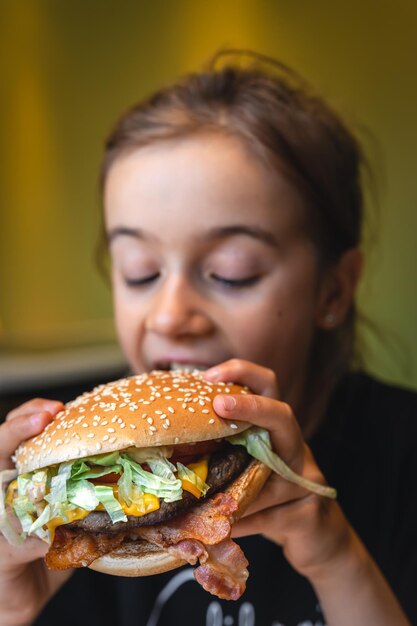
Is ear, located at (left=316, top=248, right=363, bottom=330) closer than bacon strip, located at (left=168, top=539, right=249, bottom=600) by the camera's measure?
No

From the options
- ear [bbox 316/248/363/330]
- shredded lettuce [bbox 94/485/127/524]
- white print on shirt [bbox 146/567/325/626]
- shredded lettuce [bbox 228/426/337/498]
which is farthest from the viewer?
ear [bbox 316/248/363/330]

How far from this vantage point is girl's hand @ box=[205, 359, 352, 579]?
1.04 metres

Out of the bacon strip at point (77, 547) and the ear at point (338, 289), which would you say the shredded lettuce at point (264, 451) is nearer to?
the bacon strip at point (77, 547)

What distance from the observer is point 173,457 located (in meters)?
1.03

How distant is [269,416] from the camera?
1.00 m

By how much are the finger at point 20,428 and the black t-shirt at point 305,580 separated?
2.32ft

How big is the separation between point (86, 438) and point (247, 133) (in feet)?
2.76

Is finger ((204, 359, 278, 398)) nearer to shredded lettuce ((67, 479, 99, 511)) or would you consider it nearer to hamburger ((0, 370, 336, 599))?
hamburger ((0, 370, 336, 599))

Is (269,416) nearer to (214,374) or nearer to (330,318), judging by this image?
(214,374)

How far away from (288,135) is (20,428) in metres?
0.94

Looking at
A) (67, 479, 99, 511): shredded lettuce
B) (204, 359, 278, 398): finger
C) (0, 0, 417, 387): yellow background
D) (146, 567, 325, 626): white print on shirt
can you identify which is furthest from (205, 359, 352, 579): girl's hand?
(0, 0, 417, 387): yellow background

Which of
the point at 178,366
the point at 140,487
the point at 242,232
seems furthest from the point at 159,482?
the point at 242,232

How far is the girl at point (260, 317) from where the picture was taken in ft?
3.89

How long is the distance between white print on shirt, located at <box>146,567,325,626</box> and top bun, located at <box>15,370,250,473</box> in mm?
538
